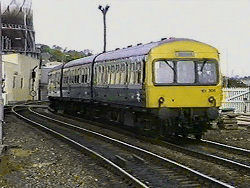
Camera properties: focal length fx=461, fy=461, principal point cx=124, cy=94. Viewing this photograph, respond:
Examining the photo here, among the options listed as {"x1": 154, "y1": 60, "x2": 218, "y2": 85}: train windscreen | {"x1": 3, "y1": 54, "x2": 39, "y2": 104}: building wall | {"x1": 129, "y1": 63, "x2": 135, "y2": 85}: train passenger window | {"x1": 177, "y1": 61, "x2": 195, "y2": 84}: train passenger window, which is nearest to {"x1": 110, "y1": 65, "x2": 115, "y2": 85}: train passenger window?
{"x1": 129, "y1": 63, "x2": 135, "y2": 85}: train passenger window

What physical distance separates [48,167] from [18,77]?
44284mm

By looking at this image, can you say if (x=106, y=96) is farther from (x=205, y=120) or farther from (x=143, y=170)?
(x=143, y=170)

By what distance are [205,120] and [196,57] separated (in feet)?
6.63

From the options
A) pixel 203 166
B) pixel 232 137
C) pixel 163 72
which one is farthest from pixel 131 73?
pixel 203 166

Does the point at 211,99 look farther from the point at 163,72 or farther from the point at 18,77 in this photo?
the point at 18,77

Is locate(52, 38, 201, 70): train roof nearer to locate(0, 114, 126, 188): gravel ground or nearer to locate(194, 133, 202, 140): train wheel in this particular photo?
locate(194, 133, 202, 140): train wheel

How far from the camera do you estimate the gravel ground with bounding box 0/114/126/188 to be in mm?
8797

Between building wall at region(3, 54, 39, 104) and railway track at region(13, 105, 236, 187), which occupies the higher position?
building wall at region(3, 54, 39, 104)

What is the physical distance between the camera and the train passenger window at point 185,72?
14422mm

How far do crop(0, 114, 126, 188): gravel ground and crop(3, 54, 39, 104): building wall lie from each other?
3122 centimetres

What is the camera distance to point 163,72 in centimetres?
1430

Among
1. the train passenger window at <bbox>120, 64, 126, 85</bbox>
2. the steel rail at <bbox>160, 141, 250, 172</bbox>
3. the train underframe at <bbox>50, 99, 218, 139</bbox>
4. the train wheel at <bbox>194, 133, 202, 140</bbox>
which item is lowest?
the steel rail at <bbox>160, 141, 250, 172</bbox>

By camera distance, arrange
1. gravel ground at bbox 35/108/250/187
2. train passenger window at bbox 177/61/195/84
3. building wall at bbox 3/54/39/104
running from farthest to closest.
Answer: building wall at bbox 3/54/39/104
train passenger window at bbox 177/61/195/84
gravel ground at bbox 35/108/250/187

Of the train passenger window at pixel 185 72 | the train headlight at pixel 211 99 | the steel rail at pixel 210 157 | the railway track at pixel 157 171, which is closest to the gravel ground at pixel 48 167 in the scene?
the railway track at pixel 157 171
